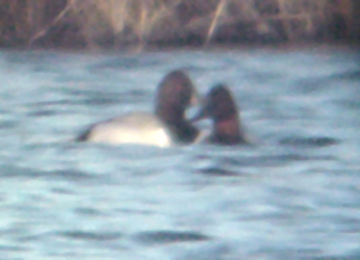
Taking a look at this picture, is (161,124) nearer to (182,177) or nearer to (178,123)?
(178,123)

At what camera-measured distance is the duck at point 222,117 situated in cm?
605

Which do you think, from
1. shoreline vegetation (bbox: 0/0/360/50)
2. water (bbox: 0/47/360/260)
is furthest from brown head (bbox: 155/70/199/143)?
shoreline vegetation (bbox: 0/0/360/50)

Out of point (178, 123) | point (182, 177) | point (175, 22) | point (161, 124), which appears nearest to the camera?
point (182, 177)

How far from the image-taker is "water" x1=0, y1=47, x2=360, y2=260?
3498mm

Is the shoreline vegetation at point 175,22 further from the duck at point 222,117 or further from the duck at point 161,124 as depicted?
the duck at point 222,117

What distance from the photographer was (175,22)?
10773 mm

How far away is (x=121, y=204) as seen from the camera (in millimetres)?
4180

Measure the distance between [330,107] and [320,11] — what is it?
9.78ft

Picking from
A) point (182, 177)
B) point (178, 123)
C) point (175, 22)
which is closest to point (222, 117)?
point (178, 123)

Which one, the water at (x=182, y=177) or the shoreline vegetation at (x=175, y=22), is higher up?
the shoreline vegetation at (x=175, y=22)

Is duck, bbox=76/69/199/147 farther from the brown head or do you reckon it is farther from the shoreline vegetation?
the shoreline vegetation

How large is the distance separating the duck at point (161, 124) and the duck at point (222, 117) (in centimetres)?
15

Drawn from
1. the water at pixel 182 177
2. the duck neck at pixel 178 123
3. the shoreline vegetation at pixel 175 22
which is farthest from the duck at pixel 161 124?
the shoreline vegetation at pixel 175 22

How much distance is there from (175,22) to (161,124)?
494cm
